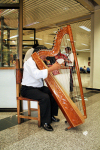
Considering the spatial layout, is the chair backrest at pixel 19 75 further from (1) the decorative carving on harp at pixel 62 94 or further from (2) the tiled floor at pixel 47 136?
(2) the tiled floor at pixel 47 136

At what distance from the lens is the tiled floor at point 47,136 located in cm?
139

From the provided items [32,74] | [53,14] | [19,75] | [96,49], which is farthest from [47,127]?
[53,14]

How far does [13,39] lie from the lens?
2.75m

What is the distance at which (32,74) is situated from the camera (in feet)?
5.70

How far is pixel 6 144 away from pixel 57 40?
4.29 ft

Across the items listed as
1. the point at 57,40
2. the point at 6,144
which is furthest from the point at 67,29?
the point at 6,144

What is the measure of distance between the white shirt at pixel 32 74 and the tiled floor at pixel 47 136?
1.97 feet

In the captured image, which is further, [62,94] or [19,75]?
[19,75]

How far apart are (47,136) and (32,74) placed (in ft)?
2.52

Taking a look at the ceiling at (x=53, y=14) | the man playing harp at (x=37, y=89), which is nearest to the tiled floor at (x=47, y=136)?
the man playing harp at (x=37, y=89)

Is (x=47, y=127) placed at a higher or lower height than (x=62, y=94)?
lower

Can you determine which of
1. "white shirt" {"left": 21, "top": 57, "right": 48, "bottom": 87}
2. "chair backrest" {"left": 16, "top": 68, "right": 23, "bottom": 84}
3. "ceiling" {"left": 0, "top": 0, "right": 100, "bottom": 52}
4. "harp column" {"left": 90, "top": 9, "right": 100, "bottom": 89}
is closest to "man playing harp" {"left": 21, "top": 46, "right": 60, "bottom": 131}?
"white shirt" {"left": 21, "top": 57, "right": 48, "bottom": 87}

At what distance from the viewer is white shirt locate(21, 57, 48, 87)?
5.50ft

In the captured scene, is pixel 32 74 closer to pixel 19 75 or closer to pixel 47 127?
pixel 19 75
